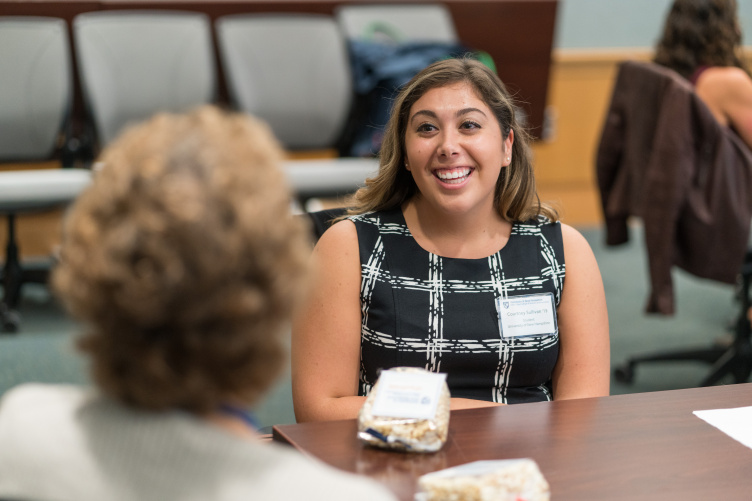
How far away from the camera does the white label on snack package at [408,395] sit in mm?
1273

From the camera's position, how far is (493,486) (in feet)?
3.59

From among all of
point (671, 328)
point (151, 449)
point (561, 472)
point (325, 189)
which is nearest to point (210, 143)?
point (151, 449)

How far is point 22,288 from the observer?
4.06 metres

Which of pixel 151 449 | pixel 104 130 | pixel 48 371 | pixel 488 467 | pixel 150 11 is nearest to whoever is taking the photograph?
pixel 151 449

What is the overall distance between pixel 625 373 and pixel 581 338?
1786 mm

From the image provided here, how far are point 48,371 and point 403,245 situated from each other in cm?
202

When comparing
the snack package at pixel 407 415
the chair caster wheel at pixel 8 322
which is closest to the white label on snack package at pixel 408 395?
the snack package at pixel 407 415

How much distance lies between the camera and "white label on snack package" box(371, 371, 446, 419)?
1.27 metres

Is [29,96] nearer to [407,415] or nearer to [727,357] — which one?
[727,357]

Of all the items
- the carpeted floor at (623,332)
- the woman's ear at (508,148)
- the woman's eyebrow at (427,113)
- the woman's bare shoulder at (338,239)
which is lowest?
the carpeted floor at (623,332)

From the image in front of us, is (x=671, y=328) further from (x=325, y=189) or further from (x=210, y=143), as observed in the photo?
(x=210, y=143)

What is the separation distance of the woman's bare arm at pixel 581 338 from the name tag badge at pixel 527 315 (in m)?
0.04

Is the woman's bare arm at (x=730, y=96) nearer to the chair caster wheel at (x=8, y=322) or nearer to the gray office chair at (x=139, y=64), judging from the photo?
the gray office chair at (x=139, y=64)

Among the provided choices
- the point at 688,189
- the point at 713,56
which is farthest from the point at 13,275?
the point at 713,56
